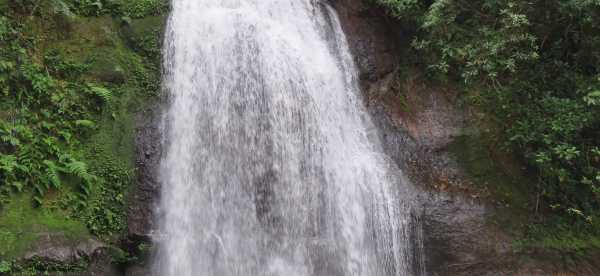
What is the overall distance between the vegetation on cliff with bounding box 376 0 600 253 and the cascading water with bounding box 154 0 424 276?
2.11 meters

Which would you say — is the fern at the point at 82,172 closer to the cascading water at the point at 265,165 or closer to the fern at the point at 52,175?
the fern at the point at 52,175

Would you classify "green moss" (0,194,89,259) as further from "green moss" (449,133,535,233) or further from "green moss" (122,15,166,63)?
"green moss" (449,133,535,233)

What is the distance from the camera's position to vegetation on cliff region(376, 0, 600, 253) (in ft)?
25.0

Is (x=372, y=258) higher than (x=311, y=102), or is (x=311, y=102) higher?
(x=311, y=102)

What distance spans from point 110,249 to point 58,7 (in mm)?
3703

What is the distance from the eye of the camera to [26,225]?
5.20 m

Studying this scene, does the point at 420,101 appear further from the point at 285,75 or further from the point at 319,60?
the point at 285,75

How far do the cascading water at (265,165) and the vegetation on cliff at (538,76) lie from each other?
2.11 m

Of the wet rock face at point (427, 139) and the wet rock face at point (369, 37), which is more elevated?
the wet rock face at point (369, 37)

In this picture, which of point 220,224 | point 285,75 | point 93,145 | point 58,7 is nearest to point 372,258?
point 220,224

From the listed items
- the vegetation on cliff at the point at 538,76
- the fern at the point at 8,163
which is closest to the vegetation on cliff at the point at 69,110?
the fern at the point at 8,163

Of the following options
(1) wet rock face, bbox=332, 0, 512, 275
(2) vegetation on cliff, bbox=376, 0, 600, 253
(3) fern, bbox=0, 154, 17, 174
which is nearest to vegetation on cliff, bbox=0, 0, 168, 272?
(3) fern, bbox=0, 154, 17, 174

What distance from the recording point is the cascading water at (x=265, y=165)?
6.48m

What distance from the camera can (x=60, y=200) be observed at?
569 cm
